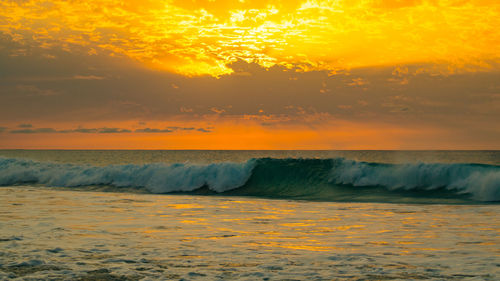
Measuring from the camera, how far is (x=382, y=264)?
7.17 metres

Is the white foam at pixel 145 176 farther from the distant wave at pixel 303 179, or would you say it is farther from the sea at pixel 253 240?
the sea at pixel 253 240

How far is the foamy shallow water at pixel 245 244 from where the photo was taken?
6.73 metres

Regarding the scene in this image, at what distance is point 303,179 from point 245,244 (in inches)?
713

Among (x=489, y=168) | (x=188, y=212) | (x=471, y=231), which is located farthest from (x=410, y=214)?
(x=489, y=168)

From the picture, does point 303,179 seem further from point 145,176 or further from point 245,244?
point 245,244

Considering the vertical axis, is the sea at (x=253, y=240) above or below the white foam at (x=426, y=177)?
below

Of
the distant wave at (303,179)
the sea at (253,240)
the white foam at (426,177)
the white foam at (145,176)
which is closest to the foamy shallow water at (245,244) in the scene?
the sea at (253,240)

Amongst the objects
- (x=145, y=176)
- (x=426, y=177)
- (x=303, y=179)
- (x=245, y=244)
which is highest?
(x=426, y=177)

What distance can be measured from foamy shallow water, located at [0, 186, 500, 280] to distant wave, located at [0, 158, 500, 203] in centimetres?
758

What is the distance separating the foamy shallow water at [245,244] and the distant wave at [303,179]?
24.9 ft

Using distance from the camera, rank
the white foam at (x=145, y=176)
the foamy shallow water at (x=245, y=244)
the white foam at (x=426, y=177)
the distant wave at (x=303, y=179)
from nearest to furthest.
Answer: the foamy shallow water at (x=245, y=244), the white foam at (x=426, y=177), the distant wave at (x=303, y=179), the white foam at (x=145, y=176)

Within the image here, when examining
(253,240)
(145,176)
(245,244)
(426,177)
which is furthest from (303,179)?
(245,244)

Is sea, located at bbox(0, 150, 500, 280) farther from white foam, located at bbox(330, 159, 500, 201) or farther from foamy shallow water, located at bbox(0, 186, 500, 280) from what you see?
white foam, located at bbox(330, 159, 500, 201)

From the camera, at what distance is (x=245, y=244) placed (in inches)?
348
